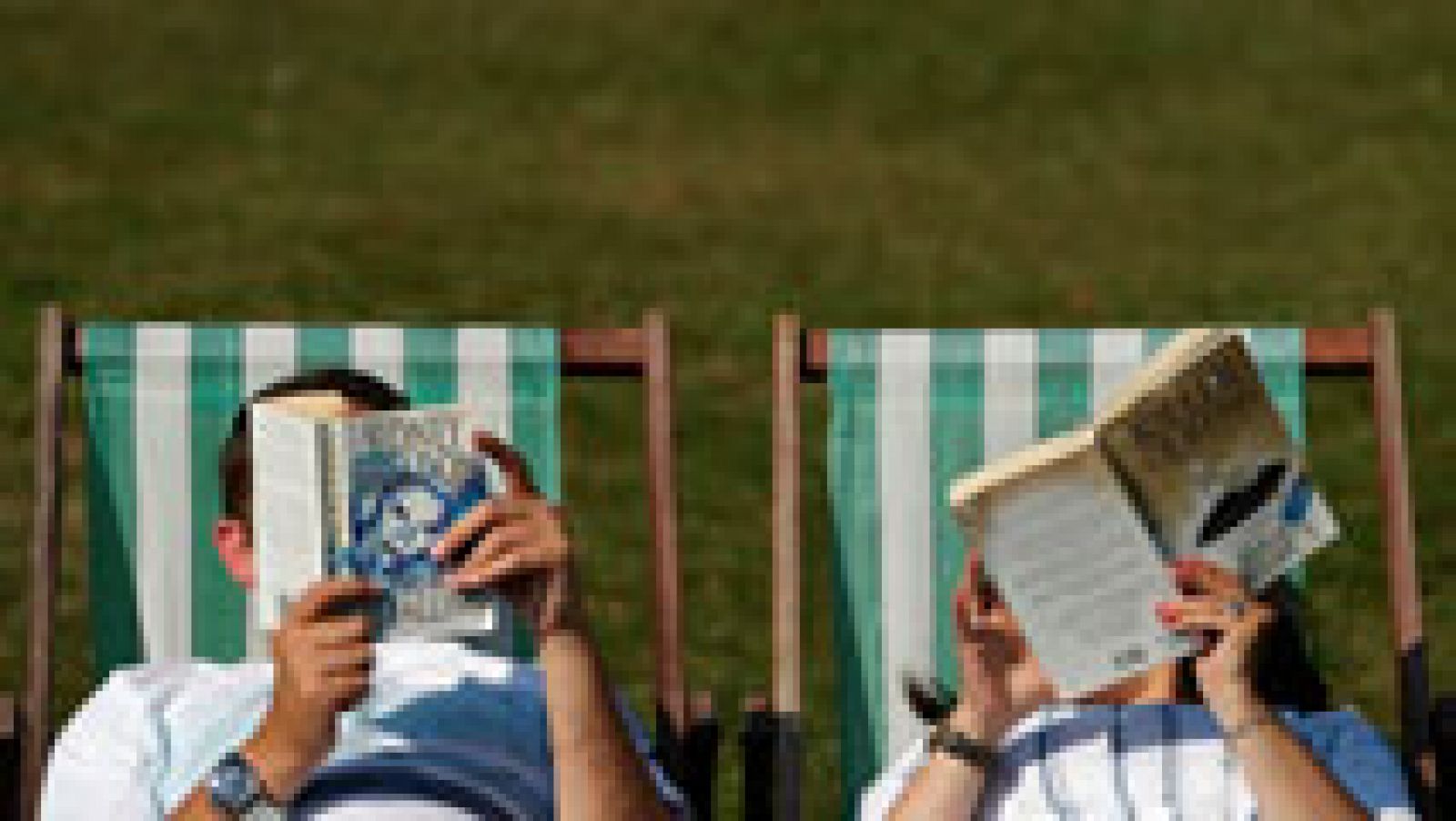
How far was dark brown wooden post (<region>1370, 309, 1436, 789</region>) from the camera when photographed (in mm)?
5336

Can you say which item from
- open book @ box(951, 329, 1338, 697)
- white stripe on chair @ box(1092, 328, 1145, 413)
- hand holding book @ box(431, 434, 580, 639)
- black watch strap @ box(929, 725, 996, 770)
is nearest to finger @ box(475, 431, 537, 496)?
hand holding book @ box(431, 434, 580, 639)

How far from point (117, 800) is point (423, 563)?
2.22 feet

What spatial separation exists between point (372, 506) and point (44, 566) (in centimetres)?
109

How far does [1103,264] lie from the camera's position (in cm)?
960

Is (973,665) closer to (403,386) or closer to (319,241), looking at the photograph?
(403,386)

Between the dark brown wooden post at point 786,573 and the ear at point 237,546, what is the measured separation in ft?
2.80

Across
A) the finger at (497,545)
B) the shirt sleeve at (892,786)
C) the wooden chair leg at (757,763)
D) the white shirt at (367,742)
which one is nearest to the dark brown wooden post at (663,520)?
the wooden chair leg at (757,763)

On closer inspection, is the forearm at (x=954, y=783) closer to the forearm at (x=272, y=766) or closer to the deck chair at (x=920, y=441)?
the deck chair at (x=920, y=441)

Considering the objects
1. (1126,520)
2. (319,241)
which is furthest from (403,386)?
(319,241)

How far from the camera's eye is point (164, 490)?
5.69 m

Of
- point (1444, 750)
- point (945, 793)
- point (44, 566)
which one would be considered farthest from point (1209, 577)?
point (44, 566)

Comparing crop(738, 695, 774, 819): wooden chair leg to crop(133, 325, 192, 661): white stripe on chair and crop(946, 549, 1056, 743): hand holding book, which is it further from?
crop(133, 325, 192, 661): white stripe on chair

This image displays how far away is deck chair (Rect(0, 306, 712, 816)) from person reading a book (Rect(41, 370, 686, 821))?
0.31 m

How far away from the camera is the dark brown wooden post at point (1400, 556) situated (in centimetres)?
534
